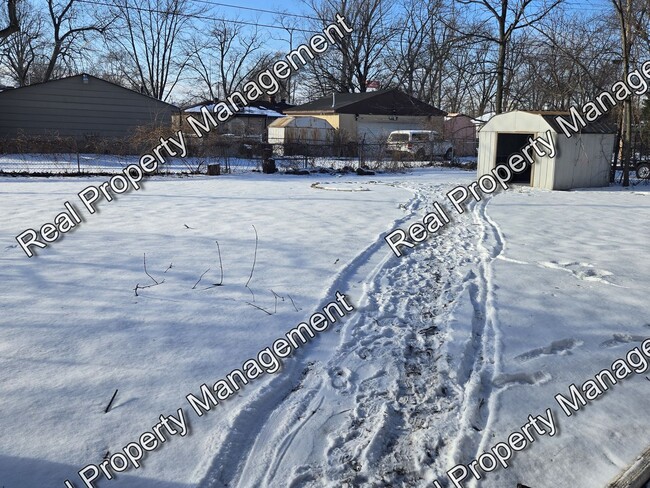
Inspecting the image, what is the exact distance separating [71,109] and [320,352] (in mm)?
26727

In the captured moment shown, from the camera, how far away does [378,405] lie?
357 cm

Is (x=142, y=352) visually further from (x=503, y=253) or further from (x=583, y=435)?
(x=503, y=253)

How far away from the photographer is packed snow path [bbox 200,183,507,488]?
9.62 feet

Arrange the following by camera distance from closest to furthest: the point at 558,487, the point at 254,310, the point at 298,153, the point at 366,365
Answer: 1. the point at 558,487
2. the point at 366,365
3. the point at 254,310
4. the point at 298,153

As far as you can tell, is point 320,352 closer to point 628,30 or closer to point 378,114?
point 628,30

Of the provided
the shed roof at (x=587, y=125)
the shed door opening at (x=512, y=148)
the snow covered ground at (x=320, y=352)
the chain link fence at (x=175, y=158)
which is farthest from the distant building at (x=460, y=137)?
the snow covered ground at (x=320, y=352)

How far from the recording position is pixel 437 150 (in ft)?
97.1

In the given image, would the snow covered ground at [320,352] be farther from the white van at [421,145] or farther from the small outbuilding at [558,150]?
the white van at [421,145]

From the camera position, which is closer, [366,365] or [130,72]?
[366,365]

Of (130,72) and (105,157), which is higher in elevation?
(130,72)

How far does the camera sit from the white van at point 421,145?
91.9 feet

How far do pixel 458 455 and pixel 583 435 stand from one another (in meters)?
0.87

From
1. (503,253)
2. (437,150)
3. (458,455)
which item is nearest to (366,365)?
(458,455)

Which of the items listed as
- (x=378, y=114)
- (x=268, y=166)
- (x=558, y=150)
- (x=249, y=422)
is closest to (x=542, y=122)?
(x=558, y=150)
